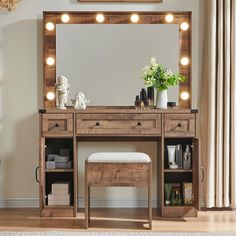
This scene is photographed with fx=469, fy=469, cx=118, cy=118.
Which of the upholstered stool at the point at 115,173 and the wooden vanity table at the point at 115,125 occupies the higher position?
the wooden vanity table at the point at 115,125

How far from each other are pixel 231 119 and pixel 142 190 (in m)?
1.02

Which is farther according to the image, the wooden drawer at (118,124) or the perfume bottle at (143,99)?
the perfume bottle at (143,99)

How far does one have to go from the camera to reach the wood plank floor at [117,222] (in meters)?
3.50

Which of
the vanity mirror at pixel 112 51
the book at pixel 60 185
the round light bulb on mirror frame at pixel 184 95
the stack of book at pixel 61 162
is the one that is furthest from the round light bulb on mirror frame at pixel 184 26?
the book at pixel 60 185

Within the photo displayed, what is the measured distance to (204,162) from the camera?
4180 mm

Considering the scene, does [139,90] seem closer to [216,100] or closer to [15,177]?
[216,100]

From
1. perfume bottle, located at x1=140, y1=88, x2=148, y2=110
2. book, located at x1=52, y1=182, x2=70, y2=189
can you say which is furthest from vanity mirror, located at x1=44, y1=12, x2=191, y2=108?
book, located at x1=52, y1=182, x2=70, y2=189

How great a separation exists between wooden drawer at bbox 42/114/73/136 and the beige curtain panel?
121cm

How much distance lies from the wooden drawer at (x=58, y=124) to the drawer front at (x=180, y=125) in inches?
31.1

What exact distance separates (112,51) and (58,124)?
2.86 feet

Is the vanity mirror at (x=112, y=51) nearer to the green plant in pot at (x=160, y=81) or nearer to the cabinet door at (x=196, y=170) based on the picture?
the green plant in pot at (x=160, y=81)

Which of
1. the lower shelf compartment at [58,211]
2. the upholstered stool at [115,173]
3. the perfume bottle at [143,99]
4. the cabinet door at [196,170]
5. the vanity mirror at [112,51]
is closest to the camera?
the upholstered stool at [115,173]

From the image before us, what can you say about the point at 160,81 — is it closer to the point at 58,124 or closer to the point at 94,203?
the point at 58,124

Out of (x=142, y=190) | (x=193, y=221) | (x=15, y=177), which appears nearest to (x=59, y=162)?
(x=15, y=177)
